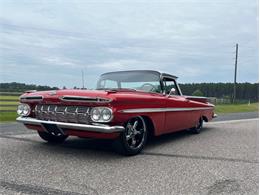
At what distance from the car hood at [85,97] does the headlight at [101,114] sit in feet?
0.37

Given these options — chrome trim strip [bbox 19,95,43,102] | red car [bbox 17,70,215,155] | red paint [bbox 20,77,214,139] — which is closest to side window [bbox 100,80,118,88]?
red car [bbox 17,70,215,155]

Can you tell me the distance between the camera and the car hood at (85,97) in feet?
15.8

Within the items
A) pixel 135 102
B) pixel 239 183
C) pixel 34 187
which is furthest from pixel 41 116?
pixel 239 183

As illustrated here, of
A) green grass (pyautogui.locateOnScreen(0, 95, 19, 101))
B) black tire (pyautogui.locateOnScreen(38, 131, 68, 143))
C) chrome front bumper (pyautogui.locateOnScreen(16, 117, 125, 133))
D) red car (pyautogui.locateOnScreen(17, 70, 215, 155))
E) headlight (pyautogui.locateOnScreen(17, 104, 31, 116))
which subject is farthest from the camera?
green grass (pyautogui.locateOnScreen(0, 95, 19, 101))

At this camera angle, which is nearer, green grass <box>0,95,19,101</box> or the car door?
the car door

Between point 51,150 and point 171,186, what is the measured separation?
8.33 ft

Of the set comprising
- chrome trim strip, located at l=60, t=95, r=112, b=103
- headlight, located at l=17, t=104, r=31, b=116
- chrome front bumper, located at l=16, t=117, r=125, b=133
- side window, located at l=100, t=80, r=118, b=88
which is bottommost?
chrome front bumper, located at l=16, t=117, r=125, b=133

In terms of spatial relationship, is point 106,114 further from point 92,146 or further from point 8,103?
point 8,103

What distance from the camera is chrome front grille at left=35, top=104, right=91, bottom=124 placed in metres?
4.92

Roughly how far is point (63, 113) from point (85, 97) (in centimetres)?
49

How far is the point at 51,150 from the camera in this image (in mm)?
5570

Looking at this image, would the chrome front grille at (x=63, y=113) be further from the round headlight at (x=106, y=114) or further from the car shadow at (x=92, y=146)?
the car shadow at (x=92, y=146)

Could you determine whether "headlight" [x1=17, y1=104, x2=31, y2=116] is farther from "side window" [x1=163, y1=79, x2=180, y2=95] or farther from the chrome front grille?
"side window" [x1=163, y1=79, x2=180, y2=95]

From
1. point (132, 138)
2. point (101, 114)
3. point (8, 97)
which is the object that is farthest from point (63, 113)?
point (8, 97)
